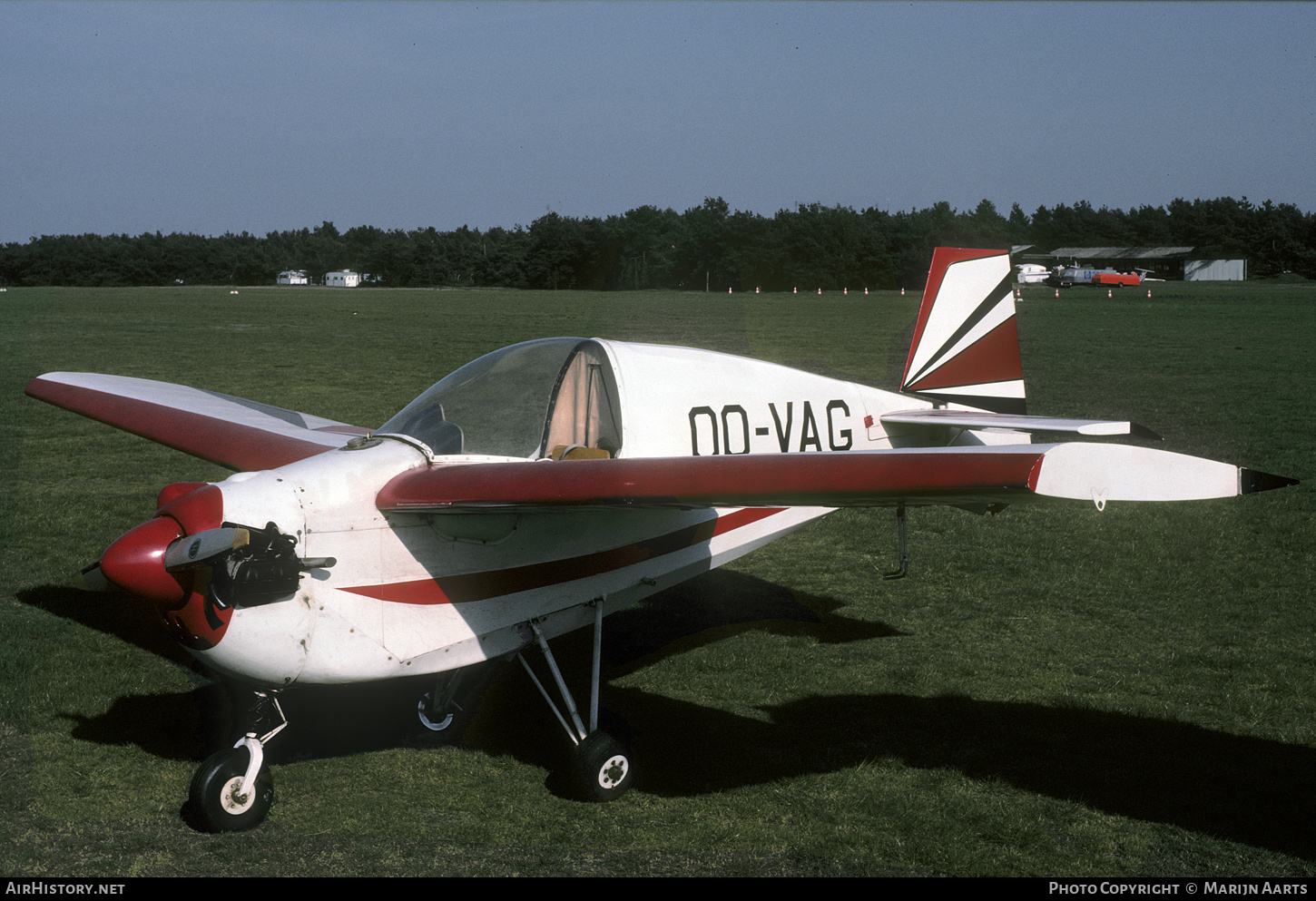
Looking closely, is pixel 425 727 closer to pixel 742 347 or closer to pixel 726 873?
pixel 726 873

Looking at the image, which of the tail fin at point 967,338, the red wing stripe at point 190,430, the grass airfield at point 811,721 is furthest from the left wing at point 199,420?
the tail fin at point 967,338

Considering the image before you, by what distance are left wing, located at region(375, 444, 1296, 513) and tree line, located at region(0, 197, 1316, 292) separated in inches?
2215

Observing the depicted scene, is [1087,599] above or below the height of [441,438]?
below

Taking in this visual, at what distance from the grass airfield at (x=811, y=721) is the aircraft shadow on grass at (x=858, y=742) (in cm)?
2

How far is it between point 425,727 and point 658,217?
8309 centimetres

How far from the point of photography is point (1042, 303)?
58.2m

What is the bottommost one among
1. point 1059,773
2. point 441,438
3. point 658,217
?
point 1059,773

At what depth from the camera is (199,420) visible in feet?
22.8

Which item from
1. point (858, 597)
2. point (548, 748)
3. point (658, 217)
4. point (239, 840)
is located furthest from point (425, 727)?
point (658, 217)

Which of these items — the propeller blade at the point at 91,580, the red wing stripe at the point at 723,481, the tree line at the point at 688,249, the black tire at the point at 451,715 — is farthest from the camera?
the tree line at the point at 688,249

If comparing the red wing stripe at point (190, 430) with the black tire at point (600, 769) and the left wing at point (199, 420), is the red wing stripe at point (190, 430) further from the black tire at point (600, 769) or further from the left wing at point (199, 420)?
the black tire at point (600, 769)

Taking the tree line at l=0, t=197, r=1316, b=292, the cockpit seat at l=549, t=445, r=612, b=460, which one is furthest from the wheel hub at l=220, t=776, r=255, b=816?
the tree line at l=0, t=197, r=1316, b=292

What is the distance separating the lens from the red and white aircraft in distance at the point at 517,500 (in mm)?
4109

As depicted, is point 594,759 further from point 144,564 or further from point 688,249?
point 688,249
